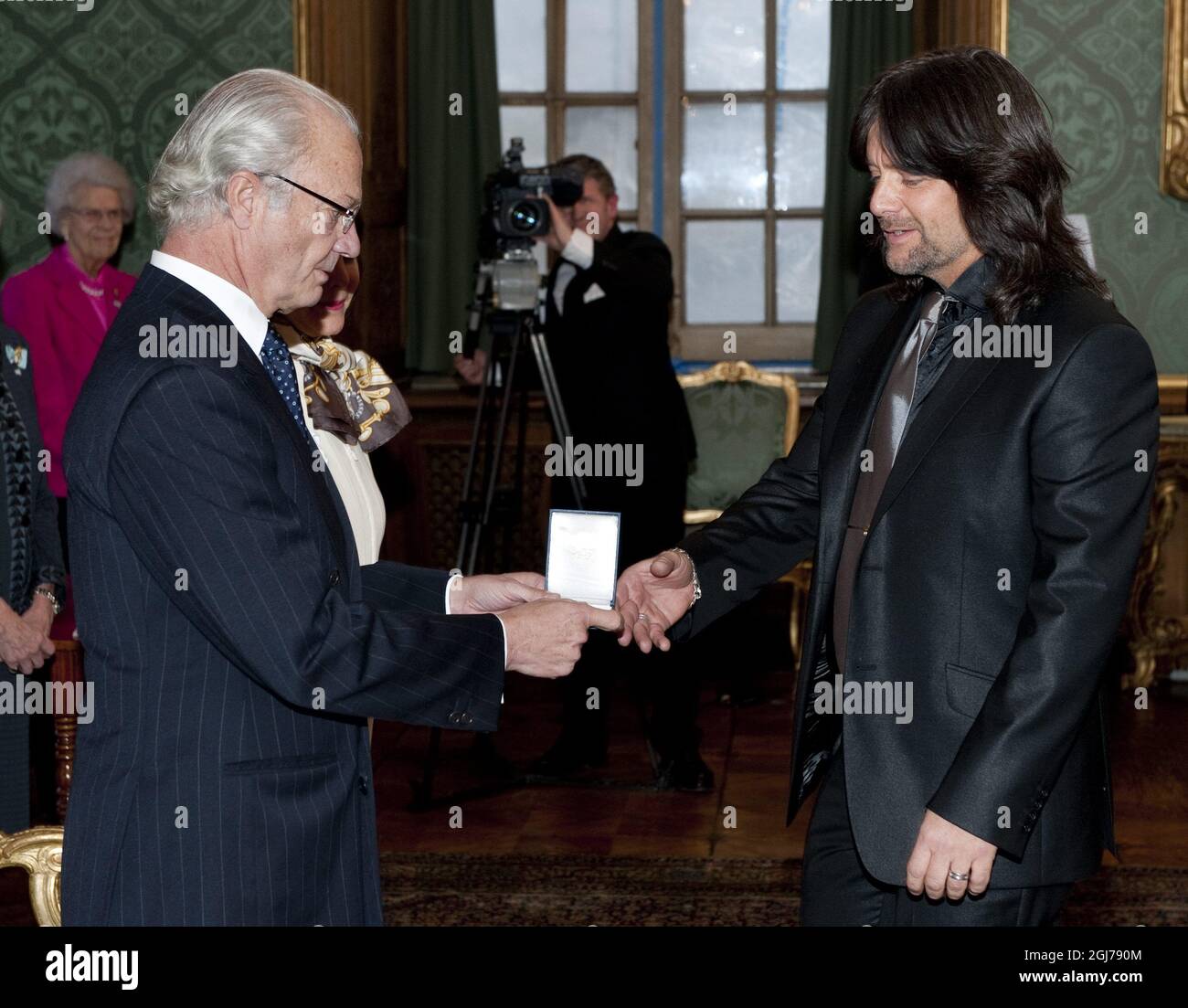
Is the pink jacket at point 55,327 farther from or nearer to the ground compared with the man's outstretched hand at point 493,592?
farther from the ground

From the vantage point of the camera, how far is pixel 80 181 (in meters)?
4.88

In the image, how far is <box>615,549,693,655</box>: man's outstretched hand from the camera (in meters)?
2.17

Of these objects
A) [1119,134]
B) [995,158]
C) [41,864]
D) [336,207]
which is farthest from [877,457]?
[1119,134]

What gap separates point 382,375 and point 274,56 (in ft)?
10.5

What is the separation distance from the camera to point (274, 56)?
5.37 metres

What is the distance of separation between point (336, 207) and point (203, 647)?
50cm

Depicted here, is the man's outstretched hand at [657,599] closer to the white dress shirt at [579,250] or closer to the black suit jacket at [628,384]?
the black suit jacket at [628,384]

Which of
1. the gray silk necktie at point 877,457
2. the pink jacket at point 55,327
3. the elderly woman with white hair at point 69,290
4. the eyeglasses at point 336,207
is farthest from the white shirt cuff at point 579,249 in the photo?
the eyeglasses at point 336,207

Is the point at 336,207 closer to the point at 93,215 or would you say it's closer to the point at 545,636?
the point at 545,636

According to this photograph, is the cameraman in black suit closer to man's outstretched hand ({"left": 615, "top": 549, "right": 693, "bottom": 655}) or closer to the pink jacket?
the pink jacket

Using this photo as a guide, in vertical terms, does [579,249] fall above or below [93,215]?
below

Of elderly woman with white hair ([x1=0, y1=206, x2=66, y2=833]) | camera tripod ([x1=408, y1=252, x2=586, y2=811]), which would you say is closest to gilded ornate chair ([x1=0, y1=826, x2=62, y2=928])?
elderly woman with white hair ([x1=0, y1=206, x2=66, y2=833])

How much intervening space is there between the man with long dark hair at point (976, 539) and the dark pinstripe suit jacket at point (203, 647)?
0.57 meters

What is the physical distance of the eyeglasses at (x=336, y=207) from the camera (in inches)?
62.9
